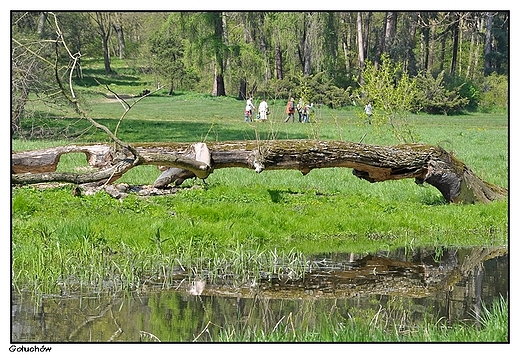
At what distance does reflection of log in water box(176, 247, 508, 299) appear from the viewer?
8703 millimetres

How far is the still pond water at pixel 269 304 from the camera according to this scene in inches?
279

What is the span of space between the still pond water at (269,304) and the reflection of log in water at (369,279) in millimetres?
12

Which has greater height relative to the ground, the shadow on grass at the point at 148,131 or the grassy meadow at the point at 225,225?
the shadow on grass at the point at 148,131

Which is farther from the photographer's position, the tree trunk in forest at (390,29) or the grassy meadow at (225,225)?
the tree trunk in forest at (390,29)

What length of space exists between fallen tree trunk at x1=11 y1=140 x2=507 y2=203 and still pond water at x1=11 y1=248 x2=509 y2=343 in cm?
407

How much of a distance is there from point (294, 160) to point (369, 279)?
507cm

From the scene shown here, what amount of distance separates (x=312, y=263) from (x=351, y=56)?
2007 inches

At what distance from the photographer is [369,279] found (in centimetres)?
948

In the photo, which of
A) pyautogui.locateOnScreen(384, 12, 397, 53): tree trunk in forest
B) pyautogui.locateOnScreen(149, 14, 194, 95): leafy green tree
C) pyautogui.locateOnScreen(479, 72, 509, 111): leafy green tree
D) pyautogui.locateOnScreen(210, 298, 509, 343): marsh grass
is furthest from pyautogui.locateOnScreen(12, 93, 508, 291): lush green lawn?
pyautogui.locateOnScreen(384, 12, 397, 53): tree trunk in forest

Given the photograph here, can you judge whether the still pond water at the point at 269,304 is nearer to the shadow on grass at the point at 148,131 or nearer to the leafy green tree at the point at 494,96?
the shadow on grass at the point at 148,131

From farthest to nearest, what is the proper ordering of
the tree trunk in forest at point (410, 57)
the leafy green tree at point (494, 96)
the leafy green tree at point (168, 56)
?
the tree trunk in forest at point (410, 57)
the leafy green tree at point (494, 96)
the leafy green tree at point (168, 56)

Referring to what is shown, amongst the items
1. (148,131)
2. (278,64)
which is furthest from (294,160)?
(278,64)

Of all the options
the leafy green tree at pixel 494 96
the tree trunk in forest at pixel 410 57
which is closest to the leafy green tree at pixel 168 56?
the tree trunk in forest at pixel 410 57

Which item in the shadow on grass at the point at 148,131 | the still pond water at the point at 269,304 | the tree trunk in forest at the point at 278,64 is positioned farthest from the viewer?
the tree trunk in forest at the point at 278,64
